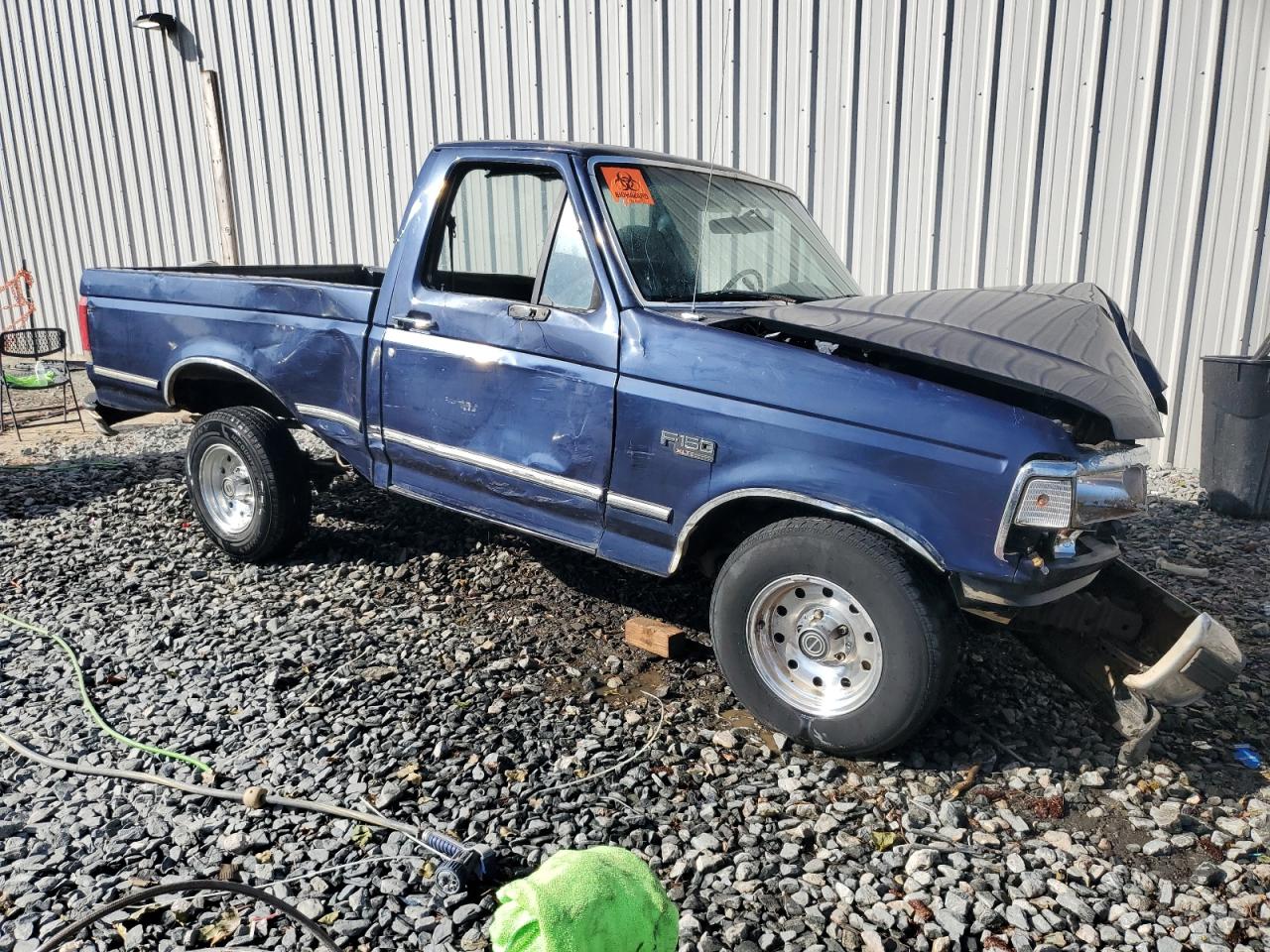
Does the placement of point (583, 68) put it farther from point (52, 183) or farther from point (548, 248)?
point (52, 183)

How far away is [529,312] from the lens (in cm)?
360

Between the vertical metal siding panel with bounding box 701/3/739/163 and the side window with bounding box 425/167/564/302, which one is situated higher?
the vertical metal siding panel with bounding box 701/3/739/163

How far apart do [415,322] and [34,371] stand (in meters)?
7.04

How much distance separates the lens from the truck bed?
422 centimetres

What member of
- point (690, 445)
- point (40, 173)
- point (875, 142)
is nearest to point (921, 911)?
point (690, 445)

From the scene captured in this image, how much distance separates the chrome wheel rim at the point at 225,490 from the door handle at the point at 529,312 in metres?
2.00

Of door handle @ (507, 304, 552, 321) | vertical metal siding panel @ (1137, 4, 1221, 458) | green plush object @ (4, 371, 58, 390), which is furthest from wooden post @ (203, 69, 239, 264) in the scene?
vertical metal siding panel @ (1137, 4, 1221, 458)

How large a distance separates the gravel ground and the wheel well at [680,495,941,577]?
1.82ft

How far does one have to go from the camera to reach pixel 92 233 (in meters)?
11.7

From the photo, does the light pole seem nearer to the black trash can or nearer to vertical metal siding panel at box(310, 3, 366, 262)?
vertical metal siding panel at box(310, 3, 366, 262)

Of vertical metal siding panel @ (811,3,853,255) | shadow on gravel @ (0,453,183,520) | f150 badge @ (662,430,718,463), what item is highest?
vertical metal siding panel @ (811,3,853,255)

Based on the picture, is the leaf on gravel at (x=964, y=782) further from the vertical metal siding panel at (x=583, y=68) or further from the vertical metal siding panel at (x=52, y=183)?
the vertical metal siding panel at (x=52, y=183)

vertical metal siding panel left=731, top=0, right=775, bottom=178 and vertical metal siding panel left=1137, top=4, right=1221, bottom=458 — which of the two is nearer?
vertical metal siding panel left=1137, top=4, right=1221, bottom=458

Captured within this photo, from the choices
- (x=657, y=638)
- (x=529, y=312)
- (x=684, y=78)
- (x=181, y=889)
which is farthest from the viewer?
(x=684, y=78)
